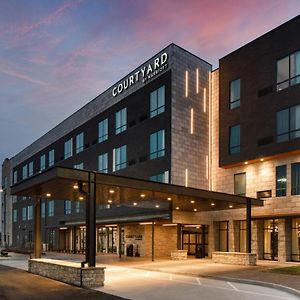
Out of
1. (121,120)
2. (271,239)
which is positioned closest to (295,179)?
(271,239)

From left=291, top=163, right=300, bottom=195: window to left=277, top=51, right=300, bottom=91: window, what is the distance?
18.7ft

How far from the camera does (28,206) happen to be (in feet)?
248

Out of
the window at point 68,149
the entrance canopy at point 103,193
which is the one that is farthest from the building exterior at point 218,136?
the window at point 68,149

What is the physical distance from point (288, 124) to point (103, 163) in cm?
2288

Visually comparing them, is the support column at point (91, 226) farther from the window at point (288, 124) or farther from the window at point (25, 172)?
the window at point (25, 172)

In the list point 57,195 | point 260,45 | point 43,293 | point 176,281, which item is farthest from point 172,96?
point 43,293

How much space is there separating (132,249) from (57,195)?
19.0 m

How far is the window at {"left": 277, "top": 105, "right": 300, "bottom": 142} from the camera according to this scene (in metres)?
31.7

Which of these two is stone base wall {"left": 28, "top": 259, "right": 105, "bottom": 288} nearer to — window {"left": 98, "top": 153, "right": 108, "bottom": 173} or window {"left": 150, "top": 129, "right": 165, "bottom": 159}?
window {"left": 150, "top": 129, "right": 165, "bottom": 159}

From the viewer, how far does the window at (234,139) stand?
3659cm

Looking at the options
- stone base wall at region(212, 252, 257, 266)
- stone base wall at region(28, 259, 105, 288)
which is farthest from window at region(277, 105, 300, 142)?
stone base wall at region(28, 259, 105, 288)

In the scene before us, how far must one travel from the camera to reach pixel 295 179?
1273 inches

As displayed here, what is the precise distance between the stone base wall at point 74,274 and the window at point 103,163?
2509 centimetres

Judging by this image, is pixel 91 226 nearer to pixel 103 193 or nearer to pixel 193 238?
pixel 103 193
